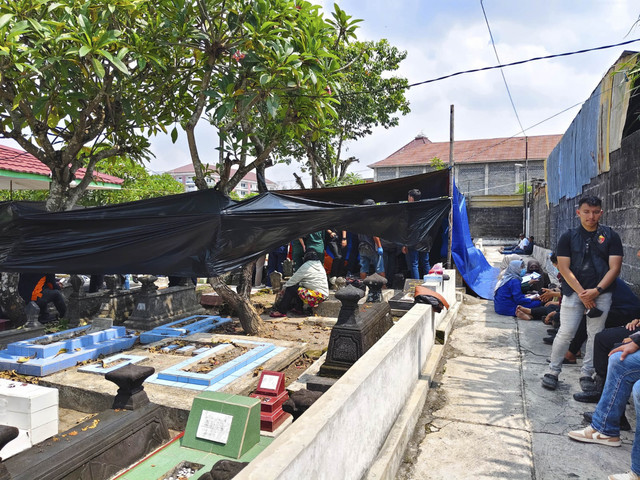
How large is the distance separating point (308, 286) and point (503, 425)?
3995 mm

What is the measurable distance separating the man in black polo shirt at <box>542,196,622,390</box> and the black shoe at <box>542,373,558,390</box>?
0.25m

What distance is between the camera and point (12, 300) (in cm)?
616

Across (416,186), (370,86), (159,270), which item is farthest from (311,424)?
(370,86)

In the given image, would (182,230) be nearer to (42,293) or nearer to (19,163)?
(42,293)

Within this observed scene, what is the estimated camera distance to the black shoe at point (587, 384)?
3648 mm

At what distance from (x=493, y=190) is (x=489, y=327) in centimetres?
2829

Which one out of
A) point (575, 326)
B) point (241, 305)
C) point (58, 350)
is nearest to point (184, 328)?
point (241, 305)

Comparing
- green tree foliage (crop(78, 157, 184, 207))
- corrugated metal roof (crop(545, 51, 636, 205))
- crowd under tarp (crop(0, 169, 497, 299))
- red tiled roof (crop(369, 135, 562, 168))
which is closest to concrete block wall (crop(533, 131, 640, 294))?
corrugated metal roof (crop(545, 51, 636, 205))

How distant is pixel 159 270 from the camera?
15.0 feet

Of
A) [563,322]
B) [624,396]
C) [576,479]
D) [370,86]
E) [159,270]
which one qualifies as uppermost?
[370,86]

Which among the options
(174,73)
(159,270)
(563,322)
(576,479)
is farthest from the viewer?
(174,73)

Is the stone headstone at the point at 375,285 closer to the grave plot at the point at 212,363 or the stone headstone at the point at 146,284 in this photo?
the grave plot at the point at 212,363

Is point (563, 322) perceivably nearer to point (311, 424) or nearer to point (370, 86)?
point (311, 424)

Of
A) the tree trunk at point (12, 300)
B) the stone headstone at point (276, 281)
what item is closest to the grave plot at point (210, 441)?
the tree trunk at point (12, 300)
